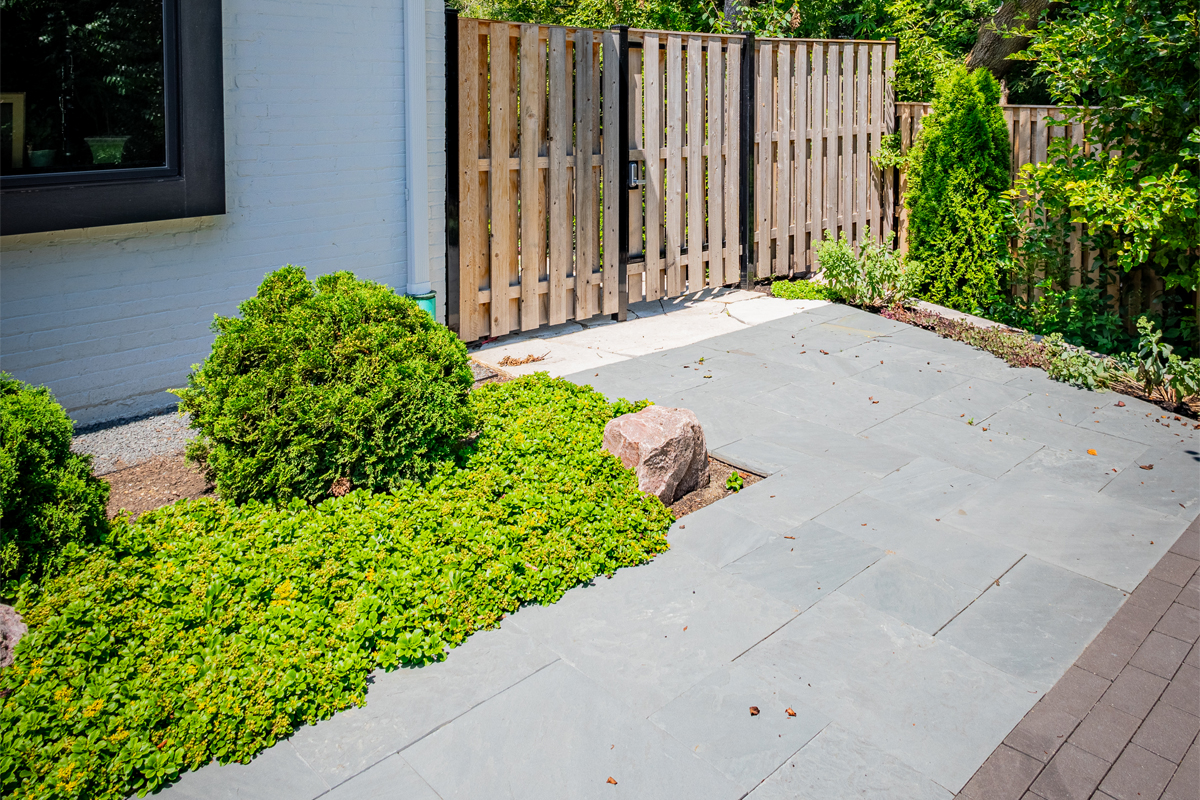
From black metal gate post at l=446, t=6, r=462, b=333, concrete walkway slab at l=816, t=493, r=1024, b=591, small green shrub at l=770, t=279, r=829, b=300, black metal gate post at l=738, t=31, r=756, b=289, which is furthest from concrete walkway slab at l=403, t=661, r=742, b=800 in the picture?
black metal gate post at l=738, t=31, r=756, b=289

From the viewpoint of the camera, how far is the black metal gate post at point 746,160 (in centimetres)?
930

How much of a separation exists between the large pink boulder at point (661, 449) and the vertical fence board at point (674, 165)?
411 cm

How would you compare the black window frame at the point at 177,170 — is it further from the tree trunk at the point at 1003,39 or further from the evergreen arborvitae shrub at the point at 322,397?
the tree trunk at the point at 1003,39

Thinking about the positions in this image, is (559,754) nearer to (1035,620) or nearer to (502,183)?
(1035,620)

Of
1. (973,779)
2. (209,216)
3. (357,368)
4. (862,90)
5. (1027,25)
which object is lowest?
(973,779)

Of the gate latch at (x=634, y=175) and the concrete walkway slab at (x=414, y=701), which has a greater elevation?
the gate latch at (x=634, y=175)

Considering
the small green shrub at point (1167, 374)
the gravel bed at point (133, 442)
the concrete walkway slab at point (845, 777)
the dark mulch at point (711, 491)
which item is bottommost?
the concrete walkway slab at point (845, 777)

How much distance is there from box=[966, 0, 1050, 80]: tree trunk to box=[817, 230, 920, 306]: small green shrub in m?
3.50

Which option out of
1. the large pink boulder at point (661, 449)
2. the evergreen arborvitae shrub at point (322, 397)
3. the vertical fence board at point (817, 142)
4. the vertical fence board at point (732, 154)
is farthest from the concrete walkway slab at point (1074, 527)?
the vertical fence board at point (817, 142)

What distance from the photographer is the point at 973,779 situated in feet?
10.1

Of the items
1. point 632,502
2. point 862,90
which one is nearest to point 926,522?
point 632,502

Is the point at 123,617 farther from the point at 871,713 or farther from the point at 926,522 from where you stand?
the point at 926,522

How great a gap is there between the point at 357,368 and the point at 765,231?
20.1 feet

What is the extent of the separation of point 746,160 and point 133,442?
632cm
